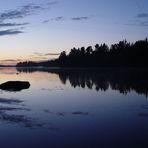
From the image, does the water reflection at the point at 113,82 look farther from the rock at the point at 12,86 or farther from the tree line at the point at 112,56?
the tree line at the point at 112,56

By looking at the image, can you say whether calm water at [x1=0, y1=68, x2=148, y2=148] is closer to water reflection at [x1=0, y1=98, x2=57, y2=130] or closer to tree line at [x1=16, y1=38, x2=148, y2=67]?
water reflection at [x1=0, y1=98, x2=57, y2=130]

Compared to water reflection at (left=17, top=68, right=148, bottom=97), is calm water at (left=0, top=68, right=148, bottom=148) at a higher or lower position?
higher

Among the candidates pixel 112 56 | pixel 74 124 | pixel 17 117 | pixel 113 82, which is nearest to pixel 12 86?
pixel 113 82

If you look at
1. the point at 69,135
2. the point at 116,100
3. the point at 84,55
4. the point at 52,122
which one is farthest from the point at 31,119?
the point at 84,55

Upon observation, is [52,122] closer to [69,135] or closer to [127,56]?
[69,135]

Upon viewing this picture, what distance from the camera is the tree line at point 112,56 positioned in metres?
130

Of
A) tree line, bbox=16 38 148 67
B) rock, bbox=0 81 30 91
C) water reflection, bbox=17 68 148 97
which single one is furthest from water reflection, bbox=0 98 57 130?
tree line, bbox=16 38 148 67

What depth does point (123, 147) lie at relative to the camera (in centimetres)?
1142

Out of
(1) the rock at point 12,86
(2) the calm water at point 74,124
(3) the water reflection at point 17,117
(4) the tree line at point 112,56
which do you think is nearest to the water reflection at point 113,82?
(1) the rock at point 12,86

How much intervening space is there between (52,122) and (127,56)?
4867 inches

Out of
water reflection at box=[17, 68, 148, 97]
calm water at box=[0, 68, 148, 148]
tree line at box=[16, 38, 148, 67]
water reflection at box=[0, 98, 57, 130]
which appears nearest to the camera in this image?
calm water at box=[0, 68, 148, 148]

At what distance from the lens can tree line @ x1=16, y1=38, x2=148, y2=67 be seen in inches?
5112

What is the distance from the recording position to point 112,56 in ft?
509

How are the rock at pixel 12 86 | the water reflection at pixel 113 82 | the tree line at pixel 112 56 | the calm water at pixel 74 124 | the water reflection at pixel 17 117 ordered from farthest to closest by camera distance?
the tree line at pixel 112 56, the rock at pixel 12 86, the water reflection at pixel 113 82, the water reflection at pixel 17 117, the calm water at pixel 74 124
